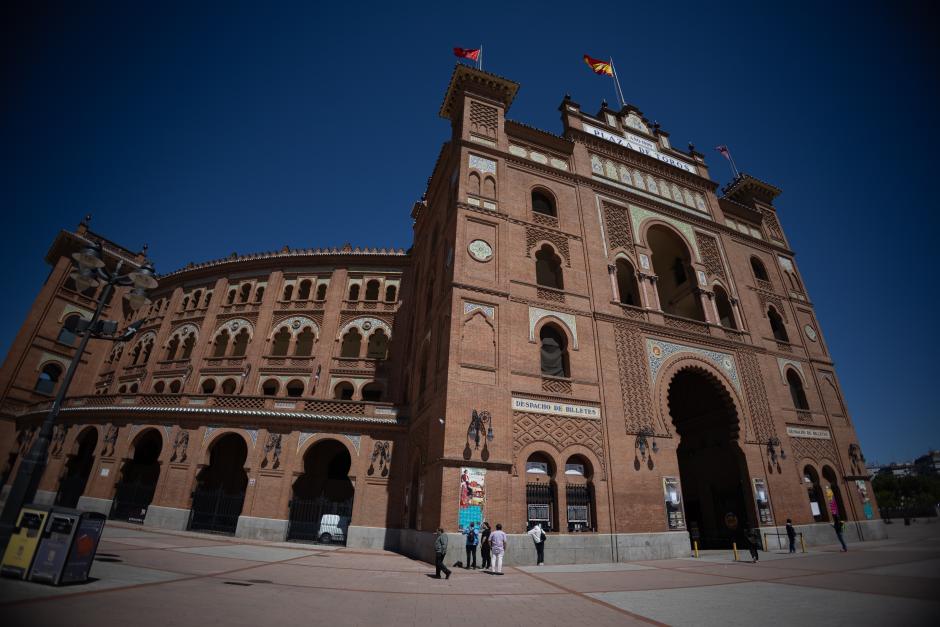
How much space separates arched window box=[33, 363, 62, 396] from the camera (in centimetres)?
2861

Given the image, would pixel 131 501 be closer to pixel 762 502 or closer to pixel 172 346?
pixel 172 346

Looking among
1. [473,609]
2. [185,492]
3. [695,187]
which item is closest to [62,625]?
[473,609]

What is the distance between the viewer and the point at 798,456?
19219 mm

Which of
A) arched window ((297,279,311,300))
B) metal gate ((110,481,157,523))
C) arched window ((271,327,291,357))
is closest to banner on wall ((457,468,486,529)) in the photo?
metal gate ((110,481,157,523))

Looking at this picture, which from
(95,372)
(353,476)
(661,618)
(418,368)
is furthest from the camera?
(95,372)

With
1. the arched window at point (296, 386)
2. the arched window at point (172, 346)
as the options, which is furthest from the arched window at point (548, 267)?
the arched window at point (172, 346)

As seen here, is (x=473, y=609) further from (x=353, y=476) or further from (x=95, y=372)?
(x=95, y=372)

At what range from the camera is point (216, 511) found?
18.6 m

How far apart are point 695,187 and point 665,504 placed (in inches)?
714

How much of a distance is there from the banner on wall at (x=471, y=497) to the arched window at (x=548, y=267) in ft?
28.0

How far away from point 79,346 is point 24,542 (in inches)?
126

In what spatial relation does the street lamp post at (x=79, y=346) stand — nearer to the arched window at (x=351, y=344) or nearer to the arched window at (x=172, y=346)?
the arched window at (x=351, y=344)

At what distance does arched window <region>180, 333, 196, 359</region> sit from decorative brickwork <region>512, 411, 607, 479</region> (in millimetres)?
23552

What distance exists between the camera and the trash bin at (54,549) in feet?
20.7
